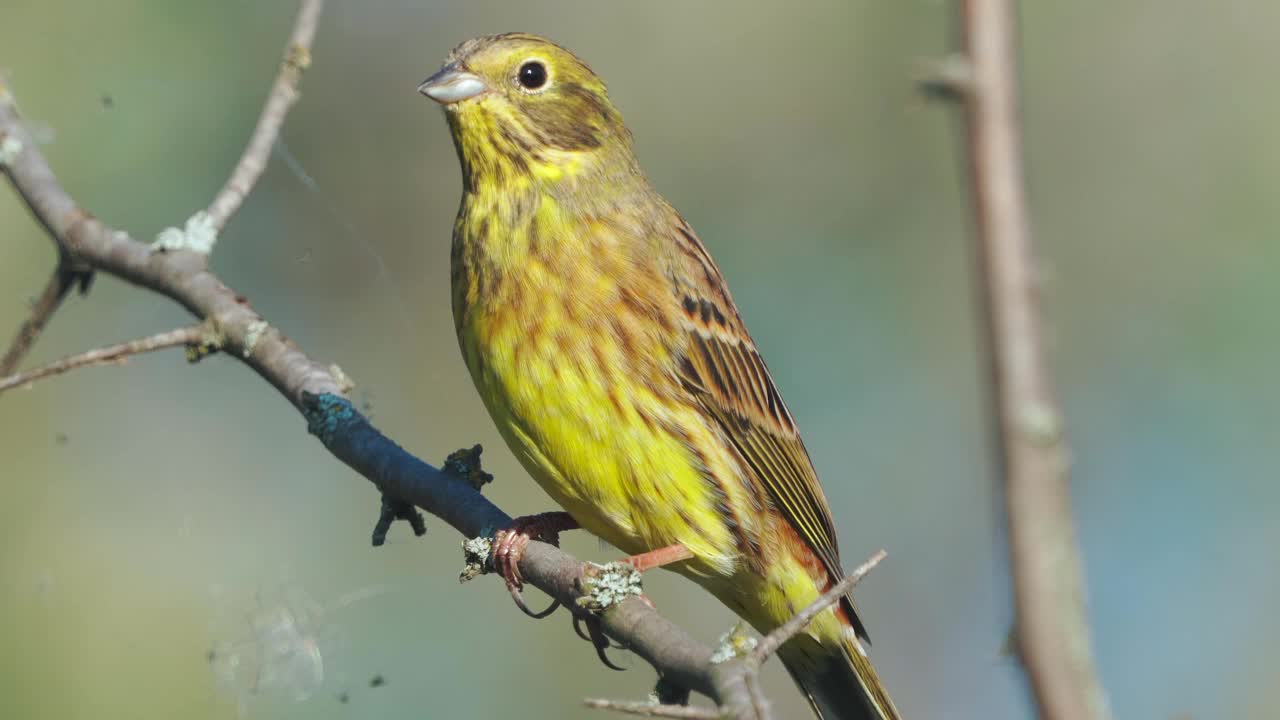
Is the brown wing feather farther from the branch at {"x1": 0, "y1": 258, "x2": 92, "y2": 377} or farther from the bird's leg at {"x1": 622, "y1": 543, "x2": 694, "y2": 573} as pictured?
the branch at {"x1": 0, "y1": 258, "x2": 92, "y2": 377}

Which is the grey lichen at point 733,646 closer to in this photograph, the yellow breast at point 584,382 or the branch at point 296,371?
the branch at point 296,371

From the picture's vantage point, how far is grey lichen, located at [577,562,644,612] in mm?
3258

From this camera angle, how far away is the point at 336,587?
267 inches

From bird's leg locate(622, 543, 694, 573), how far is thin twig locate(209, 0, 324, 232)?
5.31ft

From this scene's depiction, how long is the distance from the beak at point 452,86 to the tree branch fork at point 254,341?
1.25 ft

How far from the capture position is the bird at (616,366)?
160 inches

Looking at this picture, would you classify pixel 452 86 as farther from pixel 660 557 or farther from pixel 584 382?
pixel 660 557

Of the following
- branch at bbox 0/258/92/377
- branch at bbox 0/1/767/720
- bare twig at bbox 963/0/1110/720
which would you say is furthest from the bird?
bare twig at bbox 963/0/1110/720

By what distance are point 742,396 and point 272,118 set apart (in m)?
1.74

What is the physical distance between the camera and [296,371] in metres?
4.15

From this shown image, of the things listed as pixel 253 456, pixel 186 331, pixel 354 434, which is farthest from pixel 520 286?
pixel 253 456

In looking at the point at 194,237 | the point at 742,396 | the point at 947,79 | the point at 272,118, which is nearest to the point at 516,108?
the point at 272,118

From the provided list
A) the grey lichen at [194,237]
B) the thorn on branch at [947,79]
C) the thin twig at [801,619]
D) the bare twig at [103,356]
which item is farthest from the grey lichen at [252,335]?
the thorn on branch at [947,79]

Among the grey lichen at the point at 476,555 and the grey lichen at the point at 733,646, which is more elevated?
the grey lichen at the point at 476,555
